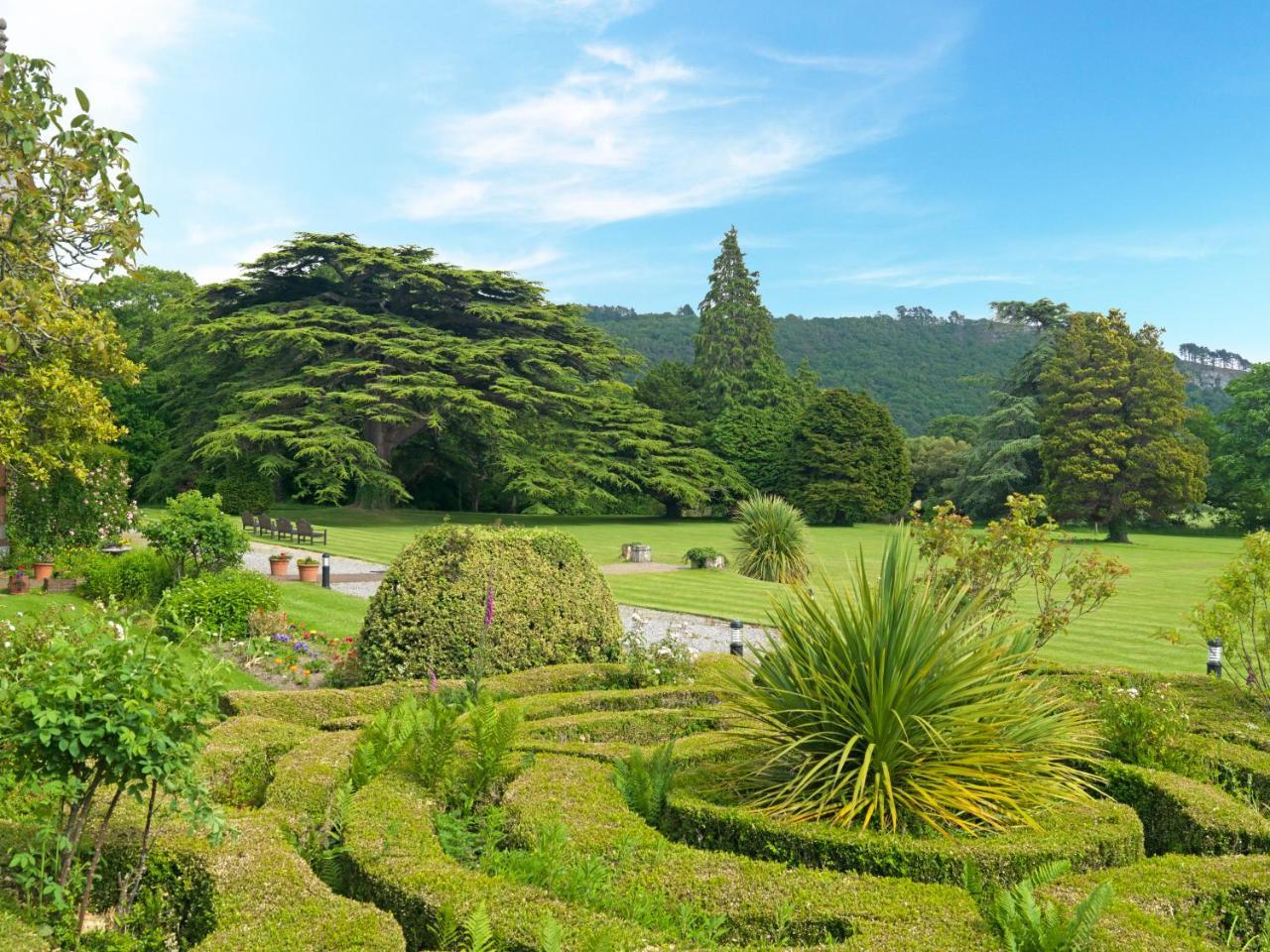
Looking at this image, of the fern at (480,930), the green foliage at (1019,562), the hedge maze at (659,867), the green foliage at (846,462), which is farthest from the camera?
the green foliage at (846,462)

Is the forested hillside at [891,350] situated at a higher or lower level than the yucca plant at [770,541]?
higher

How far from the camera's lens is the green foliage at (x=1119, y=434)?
1438 inches

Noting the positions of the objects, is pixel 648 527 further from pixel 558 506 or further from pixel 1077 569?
pixel 1077 569

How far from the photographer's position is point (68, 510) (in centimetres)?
1686

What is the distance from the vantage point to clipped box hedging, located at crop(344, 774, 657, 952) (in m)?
3.19

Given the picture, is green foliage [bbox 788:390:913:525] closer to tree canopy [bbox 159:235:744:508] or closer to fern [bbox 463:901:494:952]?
tree canopy [bbox 159:235:744:508]

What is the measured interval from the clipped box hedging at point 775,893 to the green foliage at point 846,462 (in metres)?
43.1

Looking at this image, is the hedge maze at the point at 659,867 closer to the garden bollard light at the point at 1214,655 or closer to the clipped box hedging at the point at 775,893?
the clipped box hedging at the point at 775,893

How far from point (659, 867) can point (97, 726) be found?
211cm

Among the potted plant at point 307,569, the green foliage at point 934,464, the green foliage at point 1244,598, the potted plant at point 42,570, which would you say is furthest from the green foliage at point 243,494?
the green foliage at point 934,464

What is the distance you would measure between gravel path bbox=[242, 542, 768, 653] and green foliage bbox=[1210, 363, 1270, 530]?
39.6 meters

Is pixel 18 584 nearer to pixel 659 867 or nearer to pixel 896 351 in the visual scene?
pixel 659 867

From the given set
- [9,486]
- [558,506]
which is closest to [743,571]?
[9,486]

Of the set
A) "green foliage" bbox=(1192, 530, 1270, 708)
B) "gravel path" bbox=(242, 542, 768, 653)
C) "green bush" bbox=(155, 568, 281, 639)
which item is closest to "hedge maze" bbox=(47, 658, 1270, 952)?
"green foliage" bbox=(1192, 530, 1270, 708)
